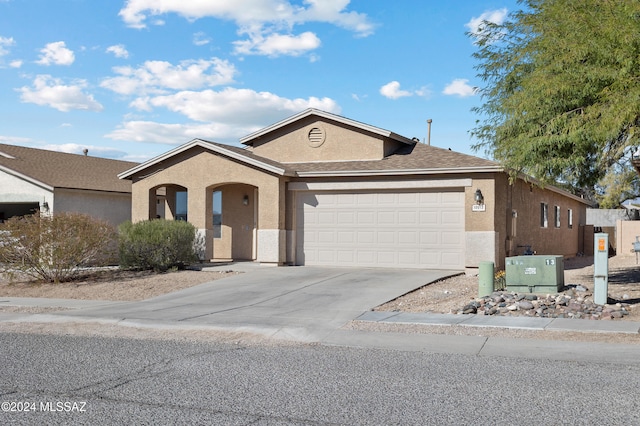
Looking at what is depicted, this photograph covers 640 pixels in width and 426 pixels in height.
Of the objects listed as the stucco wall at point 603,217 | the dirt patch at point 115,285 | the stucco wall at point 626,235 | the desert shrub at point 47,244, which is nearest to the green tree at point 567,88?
the dirt patch at point 115,285

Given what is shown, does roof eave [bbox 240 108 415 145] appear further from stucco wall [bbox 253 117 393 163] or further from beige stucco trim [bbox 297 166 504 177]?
beige stucco trim [bbox 297 166 504 177]

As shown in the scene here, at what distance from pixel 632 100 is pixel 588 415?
7527 millimetres

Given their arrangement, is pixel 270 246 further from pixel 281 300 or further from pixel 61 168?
pixel 61 168

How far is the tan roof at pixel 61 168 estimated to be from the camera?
23688 mm

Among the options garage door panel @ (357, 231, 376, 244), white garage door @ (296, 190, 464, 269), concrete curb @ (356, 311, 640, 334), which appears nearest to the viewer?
concrete curb @ (356, 311, 640, 334)

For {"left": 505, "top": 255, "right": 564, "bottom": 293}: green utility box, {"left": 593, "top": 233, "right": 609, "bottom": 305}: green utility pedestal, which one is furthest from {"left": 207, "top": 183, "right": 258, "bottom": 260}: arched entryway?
{"left": 593, "top": 233, "right": 609, "bottom": 305}: green utility pedestal

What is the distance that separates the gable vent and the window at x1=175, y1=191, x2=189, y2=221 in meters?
5.37

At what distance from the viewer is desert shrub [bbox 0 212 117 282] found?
61.5 ft

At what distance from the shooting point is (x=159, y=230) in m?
20.2

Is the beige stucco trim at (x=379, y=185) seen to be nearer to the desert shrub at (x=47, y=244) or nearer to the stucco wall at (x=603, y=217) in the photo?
the desert shrub at (x=47, y=244)

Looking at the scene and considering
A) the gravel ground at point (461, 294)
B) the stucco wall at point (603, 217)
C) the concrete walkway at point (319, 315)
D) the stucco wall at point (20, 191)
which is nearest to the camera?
the concrete walkway at point (319, 315)

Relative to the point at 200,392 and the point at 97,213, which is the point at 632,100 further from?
the point at 97,213

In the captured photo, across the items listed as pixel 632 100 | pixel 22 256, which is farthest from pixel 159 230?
pixel 632 100

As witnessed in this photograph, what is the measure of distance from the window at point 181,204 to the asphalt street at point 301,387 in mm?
14826
